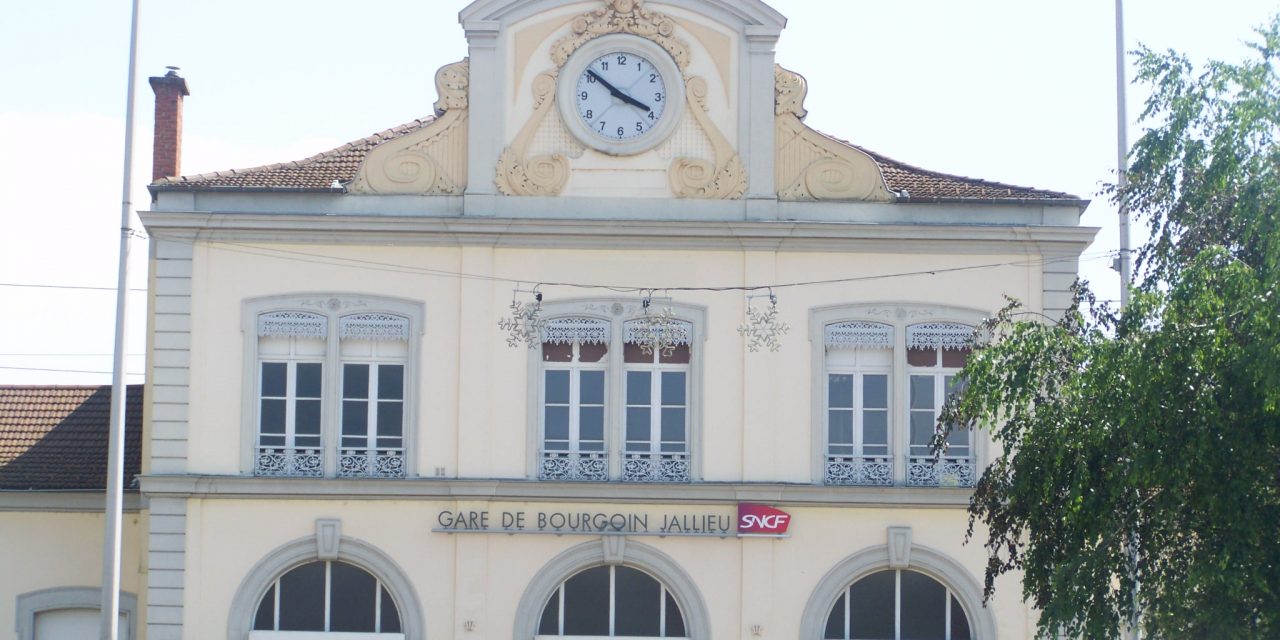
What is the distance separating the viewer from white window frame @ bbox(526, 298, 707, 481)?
2703cm

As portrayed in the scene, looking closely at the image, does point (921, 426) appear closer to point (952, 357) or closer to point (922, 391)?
point (922, 391)

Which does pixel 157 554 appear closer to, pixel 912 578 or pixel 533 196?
pixel 533 196

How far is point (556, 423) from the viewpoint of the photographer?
89.3 ft

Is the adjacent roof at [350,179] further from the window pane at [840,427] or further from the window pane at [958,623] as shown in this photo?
the window pane at [958,623]

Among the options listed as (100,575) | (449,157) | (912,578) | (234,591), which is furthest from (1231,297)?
(100,575)

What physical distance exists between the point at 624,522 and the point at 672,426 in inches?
63.1

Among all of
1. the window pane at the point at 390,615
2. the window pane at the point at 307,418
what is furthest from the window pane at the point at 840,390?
the window pane at the point at 307,418

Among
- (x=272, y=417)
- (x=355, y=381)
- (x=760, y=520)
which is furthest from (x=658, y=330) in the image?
(x=272, y=417)

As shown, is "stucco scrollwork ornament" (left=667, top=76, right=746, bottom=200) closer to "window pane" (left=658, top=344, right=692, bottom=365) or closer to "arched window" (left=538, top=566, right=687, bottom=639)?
"window pane" (left=658, top=344, right=692, bottom=365)

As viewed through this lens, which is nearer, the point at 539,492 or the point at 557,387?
the point at 539,492

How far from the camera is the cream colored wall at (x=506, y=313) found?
26984mm

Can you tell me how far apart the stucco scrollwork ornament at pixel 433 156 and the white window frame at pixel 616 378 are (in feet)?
8.19

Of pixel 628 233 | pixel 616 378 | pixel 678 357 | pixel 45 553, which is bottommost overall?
pixel 45 553

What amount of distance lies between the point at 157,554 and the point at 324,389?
337 centimetres
